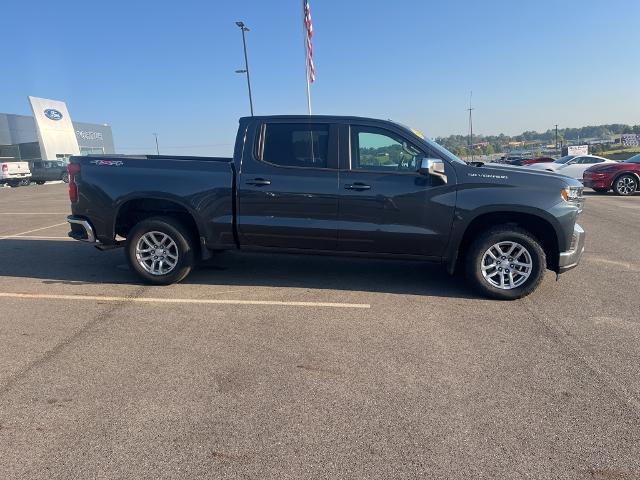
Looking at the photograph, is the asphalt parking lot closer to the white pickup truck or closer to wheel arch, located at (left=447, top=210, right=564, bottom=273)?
wheel arch, located at (left=447, top=210, right=564, bottom=273)

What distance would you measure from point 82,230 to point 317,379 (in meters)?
3.93

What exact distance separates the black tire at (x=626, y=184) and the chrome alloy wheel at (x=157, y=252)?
54.5ft

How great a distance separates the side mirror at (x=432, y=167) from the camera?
4.66 meters

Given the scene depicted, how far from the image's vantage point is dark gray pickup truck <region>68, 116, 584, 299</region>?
4926mm

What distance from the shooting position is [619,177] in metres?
16.2

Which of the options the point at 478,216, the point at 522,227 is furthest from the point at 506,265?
the point at 478,216

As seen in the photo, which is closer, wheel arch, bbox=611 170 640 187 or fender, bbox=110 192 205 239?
fender, bbox=110 192 205 239

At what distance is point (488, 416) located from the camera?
2.85 metres

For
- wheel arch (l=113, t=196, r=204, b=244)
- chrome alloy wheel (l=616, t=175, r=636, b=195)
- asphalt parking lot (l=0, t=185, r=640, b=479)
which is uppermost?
wheel arch (l=113, t=196, r=204, b=244)

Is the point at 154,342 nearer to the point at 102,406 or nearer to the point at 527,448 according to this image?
the point at 102,406

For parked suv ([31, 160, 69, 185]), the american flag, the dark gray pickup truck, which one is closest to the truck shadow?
the dark gray pickup truck

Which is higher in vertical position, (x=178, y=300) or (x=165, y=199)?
(x=165, y=199)

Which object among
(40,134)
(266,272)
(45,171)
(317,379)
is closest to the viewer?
(317,379)

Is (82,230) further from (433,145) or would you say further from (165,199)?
(433,145)
